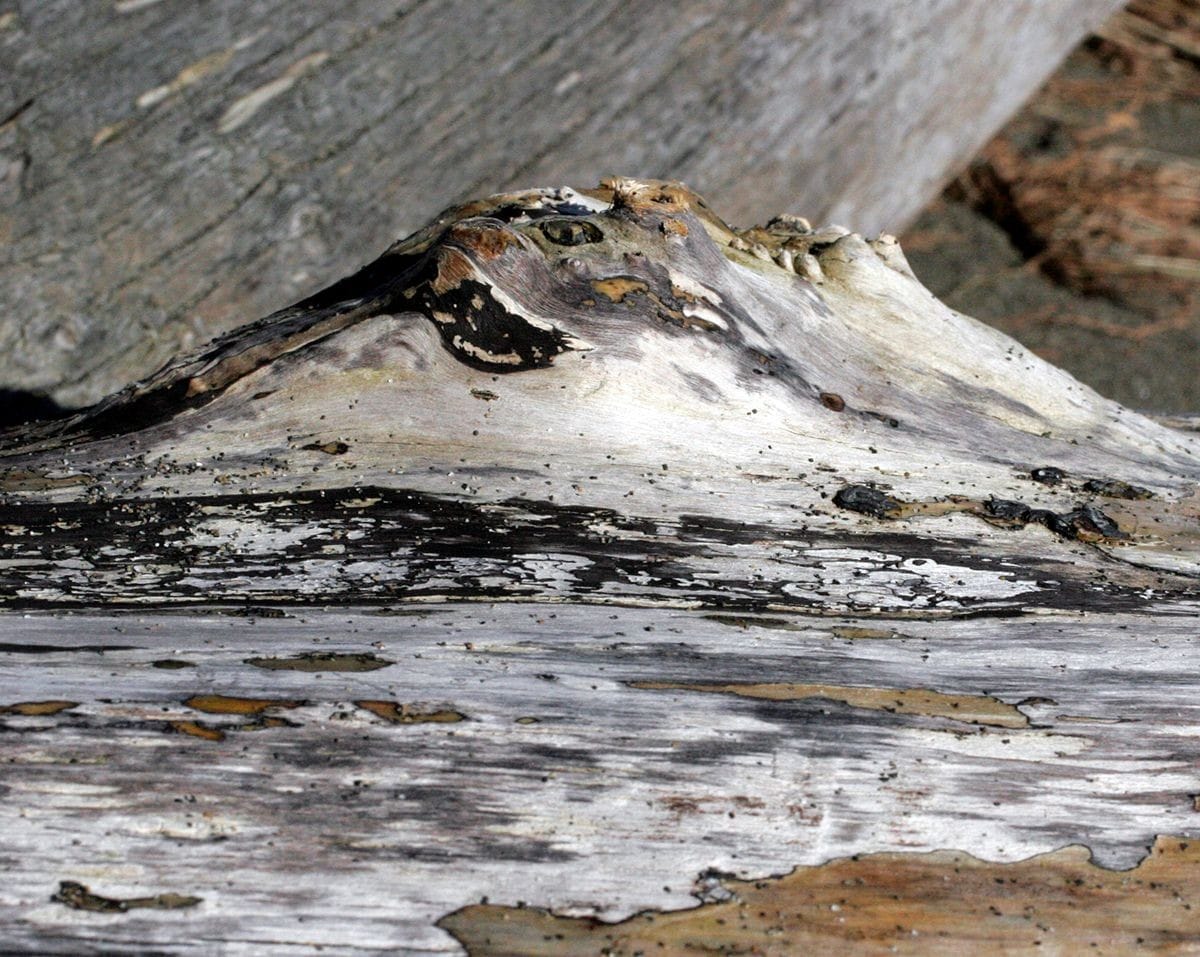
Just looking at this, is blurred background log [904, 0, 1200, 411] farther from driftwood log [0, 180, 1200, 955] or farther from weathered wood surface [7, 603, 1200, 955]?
weathered wood surface [7, 603, 1200, 955]

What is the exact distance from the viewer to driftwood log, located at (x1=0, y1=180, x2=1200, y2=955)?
1211mm

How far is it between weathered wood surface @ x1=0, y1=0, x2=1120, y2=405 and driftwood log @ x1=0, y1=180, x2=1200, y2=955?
2.75 feet

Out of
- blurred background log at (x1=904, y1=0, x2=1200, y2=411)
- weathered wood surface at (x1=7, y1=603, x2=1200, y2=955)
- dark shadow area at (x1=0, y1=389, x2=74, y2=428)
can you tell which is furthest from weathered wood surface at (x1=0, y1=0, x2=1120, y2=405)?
blurred background log at (x1=904, y1=0, x2=1200, y2=411)

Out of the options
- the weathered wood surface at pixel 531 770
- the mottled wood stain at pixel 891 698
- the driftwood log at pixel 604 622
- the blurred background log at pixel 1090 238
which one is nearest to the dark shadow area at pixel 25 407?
the driftwood log at pixel 604 622

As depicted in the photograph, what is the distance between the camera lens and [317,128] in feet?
9.27

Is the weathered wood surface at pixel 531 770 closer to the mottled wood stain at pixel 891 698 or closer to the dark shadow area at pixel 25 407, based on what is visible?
the mottled wood stain at pixel 891 698

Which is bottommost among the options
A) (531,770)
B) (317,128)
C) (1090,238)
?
(531,770)

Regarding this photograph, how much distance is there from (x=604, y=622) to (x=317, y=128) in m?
1.77

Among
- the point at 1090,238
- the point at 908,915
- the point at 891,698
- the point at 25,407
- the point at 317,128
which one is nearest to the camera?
the point at 908,915

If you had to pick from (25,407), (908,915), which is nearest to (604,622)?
(908,915)

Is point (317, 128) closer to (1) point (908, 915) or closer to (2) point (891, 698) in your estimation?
(2) point (891, 698)

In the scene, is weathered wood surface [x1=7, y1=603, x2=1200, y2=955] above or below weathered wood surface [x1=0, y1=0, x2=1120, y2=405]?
below

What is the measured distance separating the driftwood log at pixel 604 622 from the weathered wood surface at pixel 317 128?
84 centimetres

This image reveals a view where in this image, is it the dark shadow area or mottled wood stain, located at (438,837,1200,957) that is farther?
the dark shadow area
